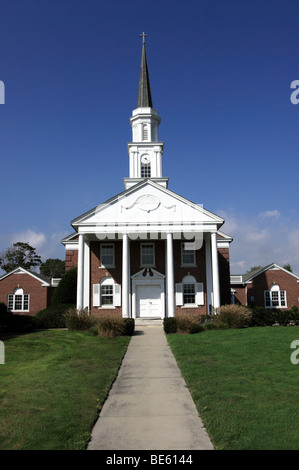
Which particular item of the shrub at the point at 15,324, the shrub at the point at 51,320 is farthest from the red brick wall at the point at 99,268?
the shrub at the point at 15,324

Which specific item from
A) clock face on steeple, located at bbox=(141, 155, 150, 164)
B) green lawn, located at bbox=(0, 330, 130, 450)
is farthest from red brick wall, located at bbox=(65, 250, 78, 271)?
green lawn, located at bbox=(0, 330, 130, 450)

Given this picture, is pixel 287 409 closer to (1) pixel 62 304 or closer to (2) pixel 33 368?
(2) pixel 33 368

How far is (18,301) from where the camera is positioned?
4041 centimetres

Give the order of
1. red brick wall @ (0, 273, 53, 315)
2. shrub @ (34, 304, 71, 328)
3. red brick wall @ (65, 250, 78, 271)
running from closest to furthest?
shrub @ (34, 304, 71, 328), red brick wall @ (65, 250, 78, 271), red brick wall @ (0, 273, 53, 315)

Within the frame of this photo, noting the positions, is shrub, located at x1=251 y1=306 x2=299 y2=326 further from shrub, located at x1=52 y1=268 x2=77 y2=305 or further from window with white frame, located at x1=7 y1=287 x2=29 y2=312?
window with white frame, located at x1=7 y1=287 x2=29 y2=312

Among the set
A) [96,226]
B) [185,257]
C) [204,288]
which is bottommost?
[204,288]

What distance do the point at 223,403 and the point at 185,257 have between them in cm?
2109

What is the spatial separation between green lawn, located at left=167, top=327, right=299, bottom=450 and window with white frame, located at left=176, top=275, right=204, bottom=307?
36.5 ft

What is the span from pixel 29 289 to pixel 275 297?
87.6ft

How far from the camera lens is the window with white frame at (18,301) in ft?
132

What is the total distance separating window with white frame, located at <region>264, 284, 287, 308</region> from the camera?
4103 cm

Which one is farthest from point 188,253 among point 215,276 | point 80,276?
point 80,276

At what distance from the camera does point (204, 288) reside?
27797 mm
